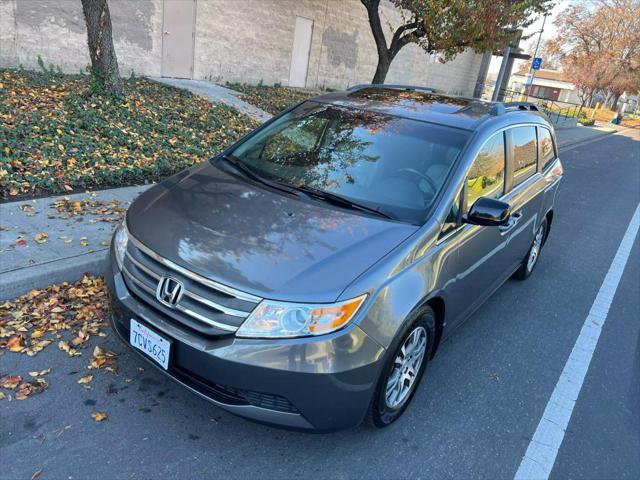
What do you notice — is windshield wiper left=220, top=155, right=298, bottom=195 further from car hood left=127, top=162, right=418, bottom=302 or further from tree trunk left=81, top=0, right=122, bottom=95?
tree trunk left=81, top=0, right=122, bottom=95

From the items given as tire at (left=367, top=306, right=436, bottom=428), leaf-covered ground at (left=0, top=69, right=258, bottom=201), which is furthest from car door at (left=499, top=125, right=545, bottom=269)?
leaf-covered ground at (left=0, top=69, right=258, bottom=201)

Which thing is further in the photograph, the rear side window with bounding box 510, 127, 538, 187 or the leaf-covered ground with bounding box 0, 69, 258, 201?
the leaf-covered ground with bounding box 0, 69, 258, 201

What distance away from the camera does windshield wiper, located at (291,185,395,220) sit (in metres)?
3.06

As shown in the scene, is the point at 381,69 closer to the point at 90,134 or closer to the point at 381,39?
the point at 381,39

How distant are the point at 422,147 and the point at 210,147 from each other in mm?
5063

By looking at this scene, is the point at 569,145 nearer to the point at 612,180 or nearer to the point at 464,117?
the point at 612,180

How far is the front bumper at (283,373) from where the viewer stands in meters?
2.32

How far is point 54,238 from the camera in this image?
437 cm

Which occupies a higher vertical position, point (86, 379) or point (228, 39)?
point (228, 39)

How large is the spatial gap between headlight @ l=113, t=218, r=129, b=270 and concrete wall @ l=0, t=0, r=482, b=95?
9.36 meters

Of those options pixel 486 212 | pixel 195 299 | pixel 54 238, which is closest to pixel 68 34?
pixel 54 238

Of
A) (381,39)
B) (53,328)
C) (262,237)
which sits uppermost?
(381,39)

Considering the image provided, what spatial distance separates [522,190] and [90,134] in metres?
5.44

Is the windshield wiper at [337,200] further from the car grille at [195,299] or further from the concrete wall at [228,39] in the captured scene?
the concrete wall at [228,39]
